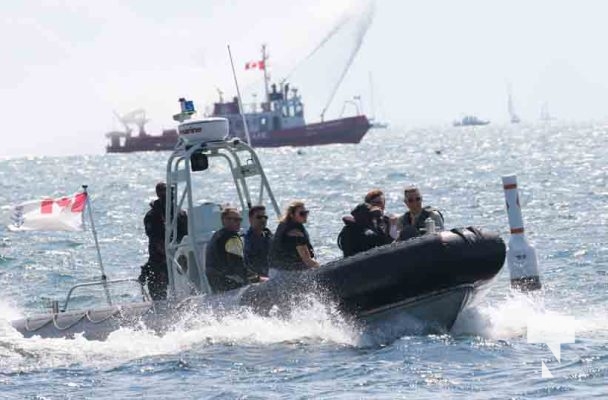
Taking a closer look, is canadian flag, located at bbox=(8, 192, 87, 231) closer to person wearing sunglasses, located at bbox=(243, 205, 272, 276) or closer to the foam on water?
the foam on water

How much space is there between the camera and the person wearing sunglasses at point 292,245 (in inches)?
497

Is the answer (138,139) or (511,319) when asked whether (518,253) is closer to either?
(511,319)

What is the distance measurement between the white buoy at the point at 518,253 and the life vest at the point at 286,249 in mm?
1777

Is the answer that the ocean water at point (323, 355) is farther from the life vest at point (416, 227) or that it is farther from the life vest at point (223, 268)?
the life vest at point (416, 227)

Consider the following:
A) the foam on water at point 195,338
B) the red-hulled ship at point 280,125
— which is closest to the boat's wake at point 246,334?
the foam on water at point 195,338

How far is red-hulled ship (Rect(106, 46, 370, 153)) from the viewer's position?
10019 centimetres

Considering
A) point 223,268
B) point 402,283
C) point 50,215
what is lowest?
point 402,283

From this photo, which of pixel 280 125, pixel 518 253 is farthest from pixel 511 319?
pixel 280 125

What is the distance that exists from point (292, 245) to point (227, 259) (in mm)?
977

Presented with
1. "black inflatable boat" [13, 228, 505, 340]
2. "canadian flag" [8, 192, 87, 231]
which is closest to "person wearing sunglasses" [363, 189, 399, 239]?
"black inflatable boat" [13, 228, 505, 340]

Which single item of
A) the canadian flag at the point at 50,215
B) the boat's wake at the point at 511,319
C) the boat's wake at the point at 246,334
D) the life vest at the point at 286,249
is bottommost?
the boat's wake at the point at 511,319

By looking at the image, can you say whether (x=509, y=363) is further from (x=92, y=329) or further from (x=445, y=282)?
(x=92, y=329)

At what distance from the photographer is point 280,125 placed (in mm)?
103188

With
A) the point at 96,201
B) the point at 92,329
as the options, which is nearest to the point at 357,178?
the point at 96,201
